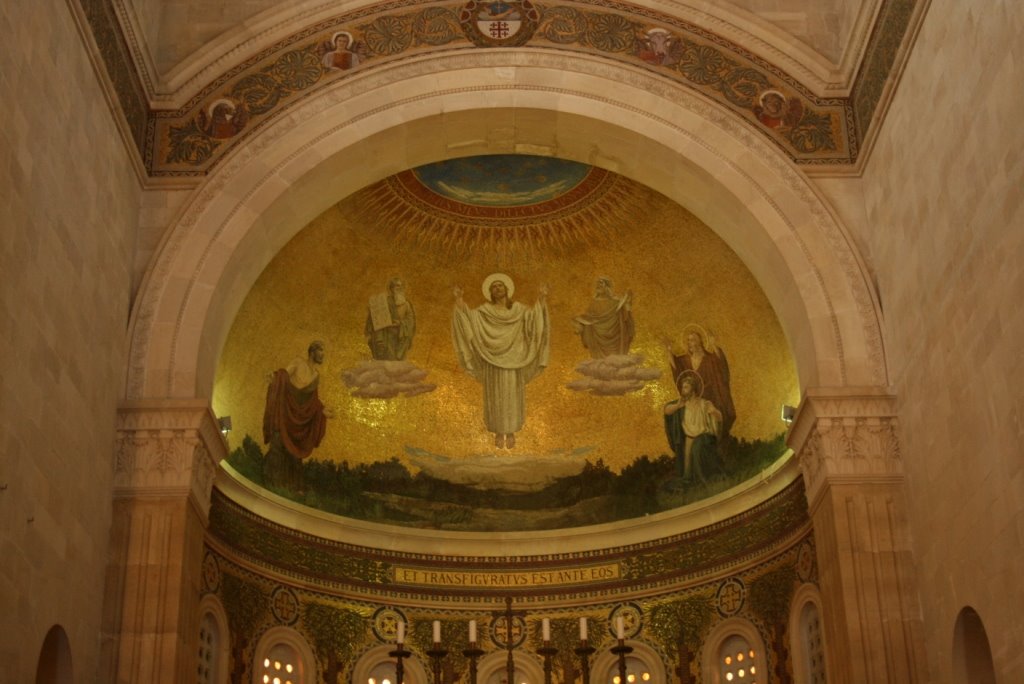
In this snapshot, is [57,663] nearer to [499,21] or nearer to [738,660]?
[499,21]

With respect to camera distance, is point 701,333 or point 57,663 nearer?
point 57,663

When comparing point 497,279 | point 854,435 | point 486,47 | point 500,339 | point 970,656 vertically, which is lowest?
point 970,656

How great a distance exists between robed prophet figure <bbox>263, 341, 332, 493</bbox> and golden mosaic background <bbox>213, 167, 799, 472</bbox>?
0.15m

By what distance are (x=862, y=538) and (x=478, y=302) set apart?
752cm

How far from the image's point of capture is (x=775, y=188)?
606 inches

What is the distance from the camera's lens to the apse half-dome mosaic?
58.8 ft

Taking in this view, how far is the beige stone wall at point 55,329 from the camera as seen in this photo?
1093 cm

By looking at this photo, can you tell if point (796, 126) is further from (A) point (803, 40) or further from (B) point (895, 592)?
(B) point (895, 592)

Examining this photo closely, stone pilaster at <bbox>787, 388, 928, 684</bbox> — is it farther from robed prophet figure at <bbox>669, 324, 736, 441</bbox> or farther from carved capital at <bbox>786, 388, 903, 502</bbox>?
robed prophet figure at <bbox>669, 324, 736, 441</bbox>

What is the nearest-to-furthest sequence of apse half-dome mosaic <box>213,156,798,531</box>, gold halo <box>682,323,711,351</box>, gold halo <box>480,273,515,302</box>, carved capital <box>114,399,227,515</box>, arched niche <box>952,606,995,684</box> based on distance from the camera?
1. arched niche <box>952,606,995,684</box>
2. carved capital <box>114,399,227,515</box>
3. apse half-dome mosaic <box>213,156,798,531</box>
4. gold halo <box>682,323,711,351</box>
5. gold halo <box>480,273,515,302</box>

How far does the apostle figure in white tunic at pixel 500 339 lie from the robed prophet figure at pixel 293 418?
2.14 meters

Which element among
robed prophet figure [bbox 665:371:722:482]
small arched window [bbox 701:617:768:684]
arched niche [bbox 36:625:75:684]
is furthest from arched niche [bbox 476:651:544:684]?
arched niche [bbox 36:625:75:684]

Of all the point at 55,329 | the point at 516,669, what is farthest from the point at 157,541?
the point at 516,669

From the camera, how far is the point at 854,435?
14031 millimetres
